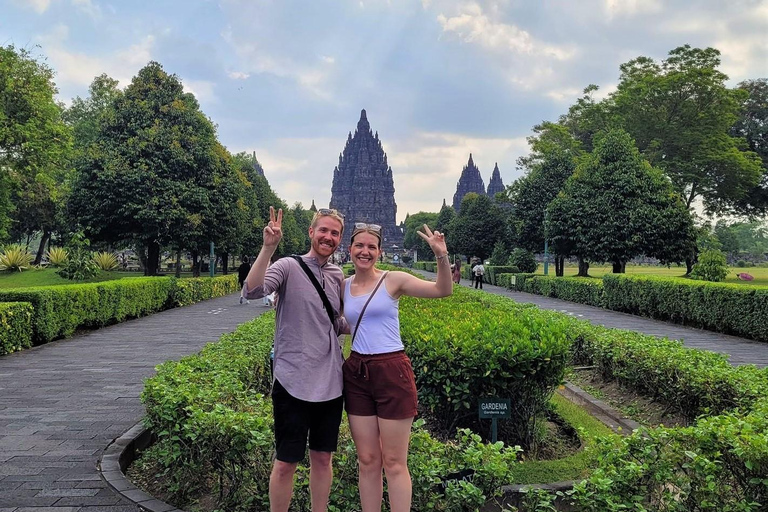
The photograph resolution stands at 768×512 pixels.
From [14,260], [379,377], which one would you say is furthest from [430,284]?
[14,260]

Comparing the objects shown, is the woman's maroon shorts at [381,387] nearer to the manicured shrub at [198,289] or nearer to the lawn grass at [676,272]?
the manicured shrub at [198,289]

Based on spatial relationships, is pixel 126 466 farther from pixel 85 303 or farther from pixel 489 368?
pixel 85 303

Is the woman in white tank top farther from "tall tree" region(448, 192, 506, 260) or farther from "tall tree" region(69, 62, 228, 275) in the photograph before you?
"tall tree" region(448, 192, 506, 260)

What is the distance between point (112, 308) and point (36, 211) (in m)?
28.3

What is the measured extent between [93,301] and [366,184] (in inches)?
3867

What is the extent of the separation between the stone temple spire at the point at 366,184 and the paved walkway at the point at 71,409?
9615 cm

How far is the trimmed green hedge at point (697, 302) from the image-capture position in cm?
1188

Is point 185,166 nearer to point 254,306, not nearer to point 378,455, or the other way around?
point 254,306

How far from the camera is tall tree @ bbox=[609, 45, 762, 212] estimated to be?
3159cm

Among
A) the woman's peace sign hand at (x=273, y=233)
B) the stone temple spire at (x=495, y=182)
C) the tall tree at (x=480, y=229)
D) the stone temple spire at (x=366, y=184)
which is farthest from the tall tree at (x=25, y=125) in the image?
the stone temple spire at (x=495, y=182)

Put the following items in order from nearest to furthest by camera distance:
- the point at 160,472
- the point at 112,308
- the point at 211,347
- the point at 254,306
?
the point at 160,472
the point at 211,347
the point at 112,308
the point at 254,306

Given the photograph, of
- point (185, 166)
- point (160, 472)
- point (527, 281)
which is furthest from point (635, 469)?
point (527, 281)

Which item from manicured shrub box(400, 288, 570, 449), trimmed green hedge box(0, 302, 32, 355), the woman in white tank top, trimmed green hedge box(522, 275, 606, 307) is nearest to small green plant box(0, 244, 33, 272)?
trimmed green hedge box(0, 302, 32, 355)

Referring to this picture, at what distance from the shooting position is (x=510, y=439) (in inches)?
185
